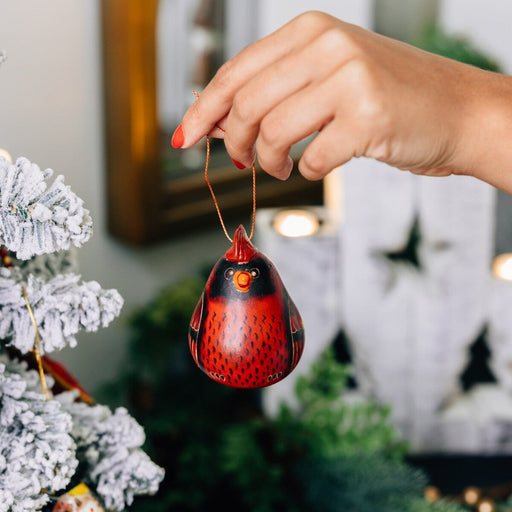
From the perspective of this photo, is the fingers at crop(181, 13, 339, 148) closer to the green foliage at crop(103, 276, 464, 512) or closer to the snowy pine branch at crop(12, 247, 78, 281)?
the snowy pine branch at crop(12, 247, 78, 281)

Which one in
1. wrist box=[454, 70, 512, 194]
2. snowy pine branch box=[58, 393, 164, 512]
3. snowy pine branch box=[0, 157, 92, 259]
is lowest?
snowy pine branch box=[58, 393, 164, 512]

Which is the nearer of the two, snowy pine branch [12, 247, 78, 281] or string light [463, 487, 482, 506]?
snowy pine branch [12, 247, 78, 281]

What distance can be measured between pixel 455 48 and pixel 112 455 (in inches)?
41.2

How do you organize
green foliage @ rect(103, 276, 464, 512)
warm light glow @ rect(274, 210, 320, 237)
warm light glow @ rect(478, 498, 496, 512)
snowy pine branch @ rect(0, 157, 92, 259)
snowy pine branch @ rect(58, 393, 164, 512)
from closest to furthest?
snowy pine branch @ rect(0, 157, 92, 259) < snowy pine branch @ rect(58, 393, 164, 512) < green foliage @ rect(103, 276, 464, 512) < warm light glow @ rect(478, 498, 496, 512) < warm light glow @ rect(274, 210, 320, 237)

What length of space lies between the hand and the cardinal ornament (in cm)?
9

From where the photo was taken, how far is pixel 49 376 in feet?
1.83

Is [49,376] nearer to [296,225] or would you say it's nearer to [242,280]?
[242,280]

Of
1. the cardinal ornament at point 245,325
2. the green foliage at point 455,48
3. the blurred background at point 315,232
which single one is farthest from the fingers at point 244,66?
the green foliage at point 455,48

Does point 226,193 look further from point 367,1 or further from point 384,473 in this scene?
point 384,473

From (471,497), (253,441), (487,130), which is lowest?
(471,497)

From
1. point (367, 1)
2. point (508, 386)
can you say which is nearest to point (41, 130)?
point (367, 1)

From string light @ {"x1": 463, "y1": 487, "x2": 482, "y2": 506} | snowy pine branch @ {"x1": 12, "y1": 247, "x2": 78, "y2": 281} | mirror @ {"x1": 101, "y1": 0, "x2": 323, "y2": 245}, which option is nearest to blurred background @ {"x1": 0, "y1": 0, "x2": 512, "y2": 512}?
mirror @ {"x1": 101, "y1": 0, "x2": 323, "y2": 245}

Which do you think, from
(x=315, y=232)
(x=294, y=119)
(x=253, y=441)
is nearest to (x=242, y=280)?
(x=294, y=119)

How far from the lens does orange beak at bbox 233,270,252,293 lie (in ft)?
1.79
